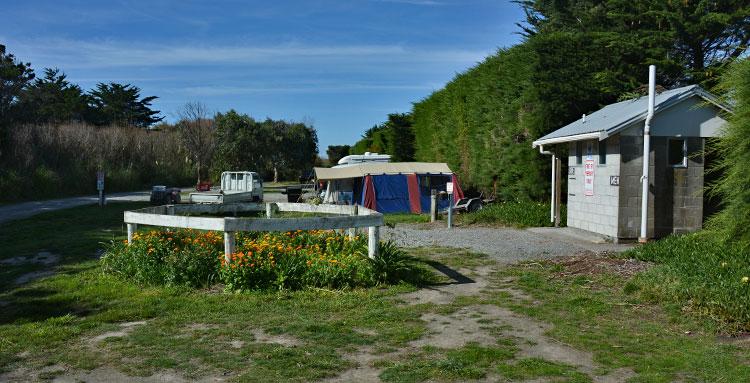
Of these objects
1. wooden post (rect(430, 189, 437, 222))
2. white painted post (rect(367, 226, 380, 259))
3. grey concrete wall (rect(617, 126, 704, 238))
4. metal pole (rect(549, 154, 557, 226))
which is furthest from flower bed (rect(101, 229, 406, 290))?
wooden post (rect(430, 189, 437, 222))

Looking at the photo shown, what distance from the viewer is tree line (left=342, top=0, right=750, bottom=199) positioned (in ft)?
60.0

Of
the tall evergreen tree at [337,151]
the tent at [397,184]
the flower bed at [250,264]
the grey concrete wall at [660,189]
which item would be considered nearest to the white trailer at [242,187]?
the tent at [397,184]

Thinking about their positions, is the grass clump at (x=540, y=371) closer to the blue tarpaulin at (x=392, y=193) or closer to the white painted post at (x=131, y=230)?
the white painted post at (x=131, y=230)

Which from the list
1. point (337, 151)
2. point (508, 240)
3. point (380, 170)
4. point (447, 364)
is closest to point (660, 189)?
point (508, 240)

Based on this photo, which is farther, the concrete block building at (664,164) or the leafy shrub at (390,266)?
the concrete block building at (664,164)

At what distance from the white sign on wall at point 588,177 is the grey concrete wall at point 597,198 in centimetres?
11

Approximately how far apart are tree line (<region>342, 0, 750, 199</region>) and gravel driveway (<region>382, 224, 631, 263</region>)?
3.64 m

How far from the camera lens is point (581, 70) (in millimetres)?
18859

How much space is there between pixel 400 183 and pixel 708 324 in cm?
1605

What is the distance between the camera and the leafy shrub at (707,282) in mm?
6590

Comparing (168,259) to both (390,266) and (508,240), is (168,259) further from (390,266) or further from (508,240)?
(508,240)

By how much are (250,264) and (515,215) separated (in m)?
10.5

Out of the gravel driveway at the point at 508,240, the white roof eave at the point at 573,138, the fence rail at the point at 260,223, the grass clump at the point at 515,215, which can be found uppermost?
the white roof eave at the point at 573,138

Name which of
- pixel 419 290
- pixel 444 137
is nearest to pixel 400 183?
pixel 444 137
